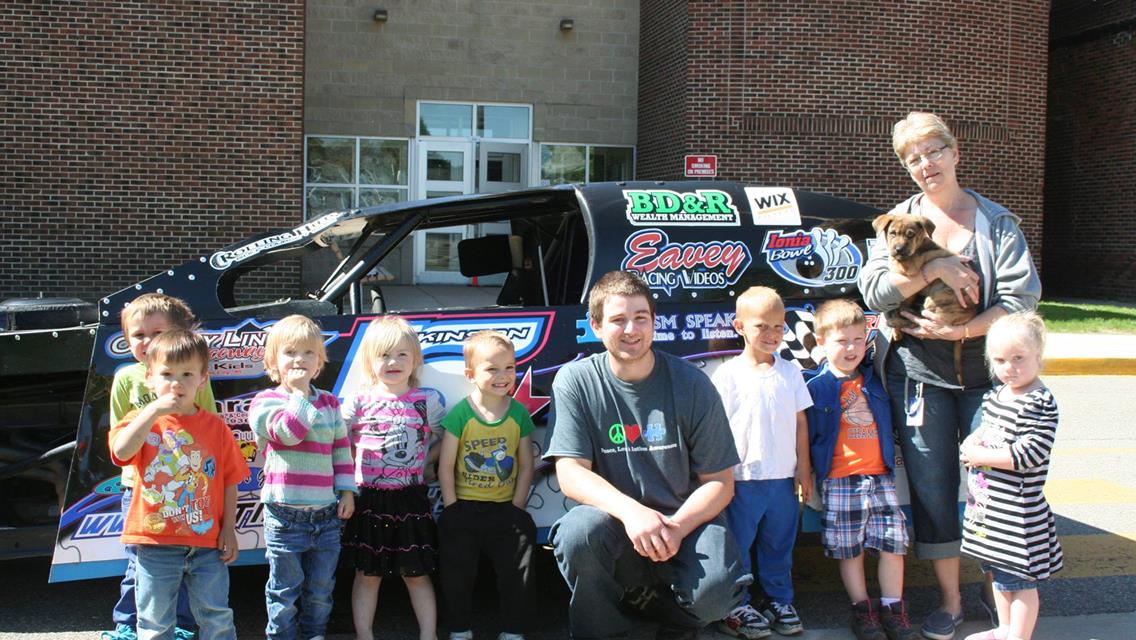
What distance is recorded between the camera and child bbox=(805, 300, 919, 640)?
4.15 metres

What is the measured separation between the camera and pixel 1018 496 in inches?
148

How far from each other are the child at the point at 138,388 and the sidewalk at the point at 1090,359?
33.8 feet

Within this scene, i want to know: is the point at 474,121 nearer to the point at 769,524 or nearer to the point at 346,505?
the point at 769,524

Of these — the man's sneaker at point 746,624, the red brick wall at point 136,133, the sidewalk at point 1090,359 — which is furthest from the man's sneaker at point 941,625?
the red brick wall at point 136,133

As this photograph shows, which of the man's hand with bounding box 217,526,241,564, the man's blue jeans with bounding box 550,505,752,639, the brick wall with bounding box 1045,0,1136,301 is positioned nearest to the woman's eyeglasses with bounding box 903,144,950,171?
the man's blue jeans with bounding box 550,505,752,639

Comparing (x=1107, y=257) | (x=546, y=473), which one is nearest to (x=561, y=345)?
(x=546, y=473)

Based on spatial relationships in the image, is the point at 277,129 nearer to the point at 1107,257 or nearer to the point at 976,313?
the point at 976,313

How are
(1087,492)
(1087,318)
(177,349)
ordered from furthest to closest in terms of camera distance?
1. (1087,318)
2. (1087,492)
3. (177,349)

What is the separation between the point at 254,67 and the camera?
571 inches

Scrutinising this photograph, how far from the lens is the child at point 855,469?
415 cm

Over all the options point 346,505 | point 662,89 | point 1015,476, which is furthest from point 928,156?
point 662,89

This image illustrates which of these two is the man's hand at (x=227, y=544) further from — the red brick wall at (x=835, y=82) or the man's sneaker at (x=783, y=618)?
the red brick wall at (x=835, y=82)

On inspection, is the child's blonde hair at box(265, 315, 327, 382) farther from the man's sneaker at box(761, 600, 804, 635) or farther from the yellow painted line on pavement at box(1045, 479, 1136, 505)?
Result: the yellow painted line on pavement at box(1045, 479, 1136, 505)

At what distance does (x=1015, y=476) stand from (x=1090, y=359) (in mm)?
9449
